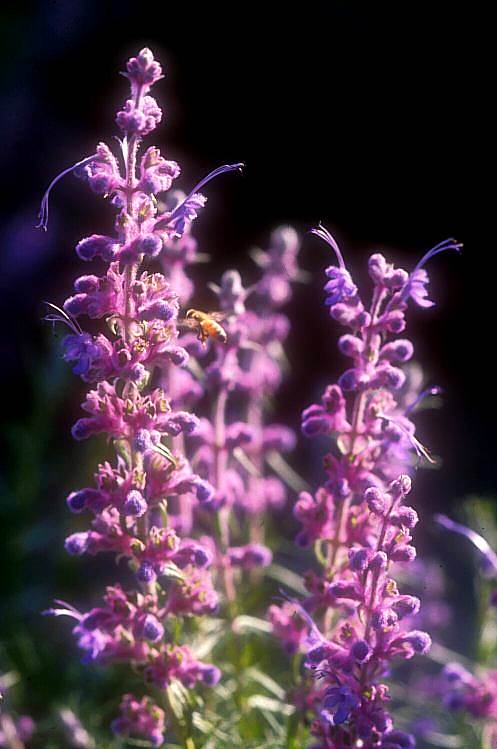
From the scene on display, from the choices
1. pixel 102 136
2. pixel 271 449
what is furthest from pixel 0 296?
pixel 271 449

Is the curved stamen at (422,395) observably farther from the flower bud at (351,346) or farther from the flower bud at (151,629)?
the flower bud at (151,629)

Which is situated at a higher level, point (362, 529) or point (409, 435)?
point (409, 435)

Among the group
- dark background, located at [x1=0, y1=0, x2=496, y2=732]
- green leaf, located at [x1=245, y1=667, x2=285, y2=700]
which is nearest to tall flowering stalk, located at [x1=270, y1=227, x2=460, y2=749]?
green leaf, located at [x1=245, y1=667, x2=285, y2=700]

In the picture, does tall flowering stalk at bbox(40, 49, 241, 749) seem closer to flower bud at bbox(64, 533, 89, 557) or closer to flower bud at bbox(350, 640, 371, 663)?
flower bud at bbox(64, 533, 89, 557)

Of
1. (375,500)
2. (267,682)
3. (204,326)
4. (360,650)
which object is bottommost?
(267,682)

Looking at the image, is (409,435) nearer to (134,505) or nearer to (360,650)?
(360,650)

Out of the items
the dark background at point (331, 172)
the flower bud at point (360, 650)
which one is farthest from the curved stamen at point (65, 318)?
the dark background at point (331, 172)

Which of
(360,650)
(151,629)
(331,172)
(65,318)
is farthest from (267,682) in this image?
(331,172)
